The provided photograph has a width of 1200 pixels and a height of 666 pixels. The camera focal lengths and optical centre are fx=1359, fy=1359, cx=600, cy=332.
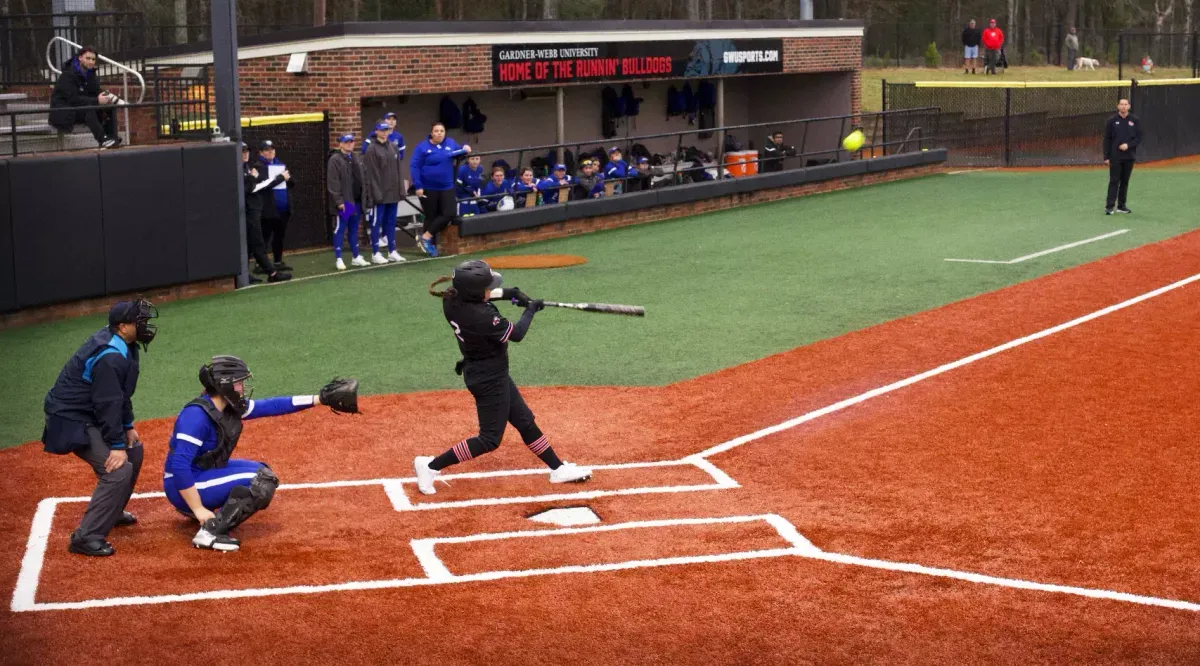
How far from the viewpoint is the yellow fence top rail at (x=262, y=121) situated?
19.3m

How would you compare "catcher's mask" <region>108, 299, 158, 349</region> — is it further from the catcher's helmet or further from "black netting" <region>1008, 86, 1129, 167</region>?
"black netting" <region>1008, 86, 1129, 167</region>

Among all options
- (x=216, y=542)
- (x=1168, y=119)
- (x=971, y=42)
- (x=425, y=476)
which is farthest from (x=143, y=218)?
(x=971, y=42)

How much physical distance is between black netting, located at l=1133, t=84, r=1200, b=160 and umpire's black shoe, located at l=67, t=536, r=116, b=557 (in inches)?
1232

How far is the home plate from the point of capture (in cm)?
888

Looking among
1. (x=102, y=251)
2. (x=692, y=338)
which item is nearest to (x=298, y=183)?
(x=102, y=251)

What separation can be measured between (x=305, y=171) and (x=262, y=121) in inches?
44.8

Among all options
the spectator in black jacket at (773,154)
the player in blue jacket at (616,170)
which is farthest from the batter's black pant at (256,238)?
the spectator in black jacket at (773,154)

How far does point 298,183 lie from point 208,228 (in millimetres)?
3657

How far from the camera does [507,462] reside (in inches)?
409

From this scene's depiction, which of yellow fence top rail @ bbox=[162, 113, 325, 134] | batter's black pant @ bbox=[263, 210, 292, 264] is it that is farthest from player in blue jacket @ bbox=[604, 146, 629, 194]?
batter's black pant @ bbox=[263, 210, 292, 264]

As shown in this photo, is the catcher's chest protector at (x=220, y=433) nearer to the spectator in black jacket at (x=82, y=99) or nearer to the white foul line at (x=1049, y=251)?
the spectator in black jacket at (x=82, y=99)

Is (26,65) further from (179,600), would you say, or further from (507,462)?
(179,600)

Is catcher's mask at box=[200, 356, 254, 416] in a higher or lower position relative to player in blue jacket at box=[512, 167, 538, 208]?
lower

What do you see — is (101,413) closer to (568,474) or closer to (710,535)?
(568,474)
